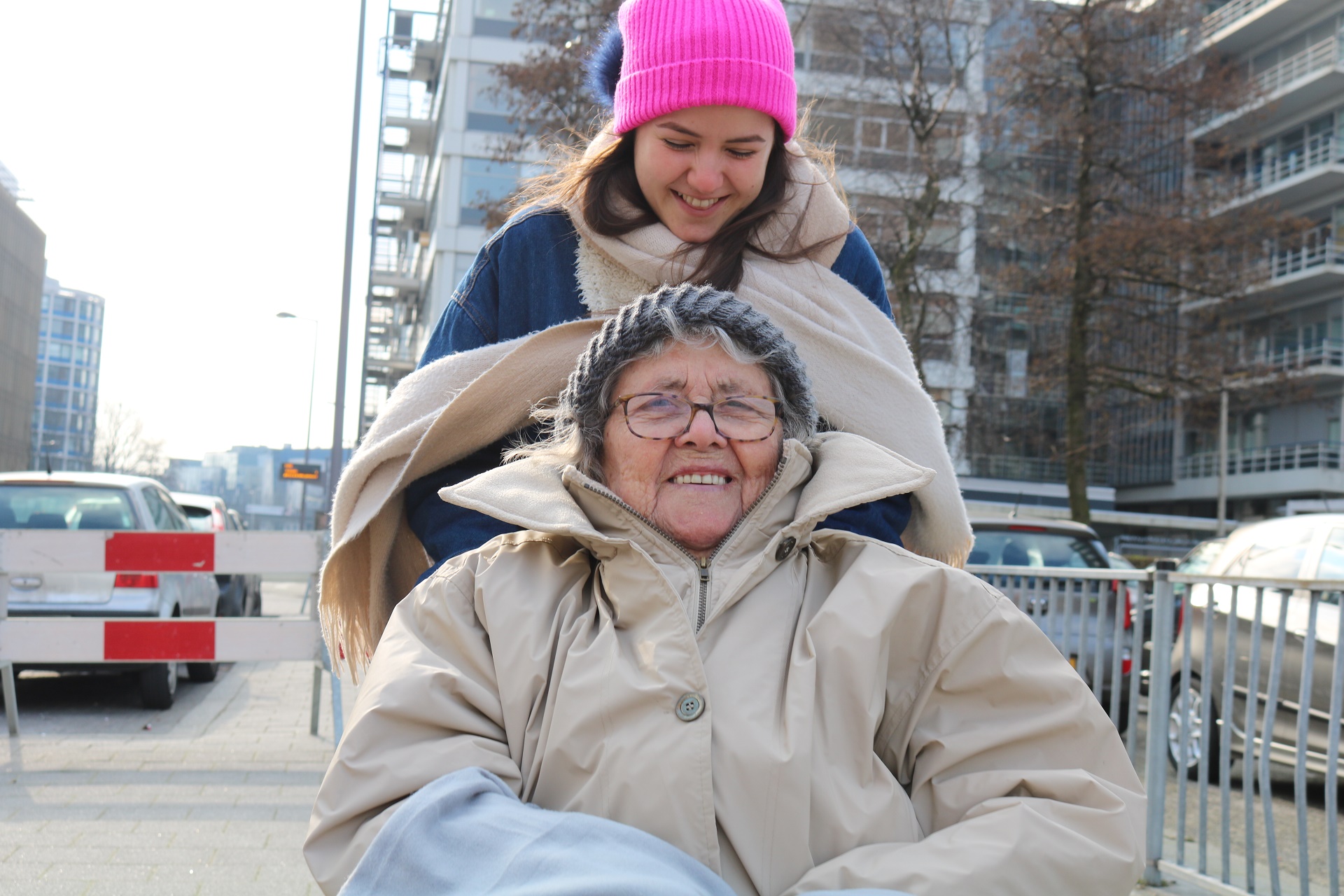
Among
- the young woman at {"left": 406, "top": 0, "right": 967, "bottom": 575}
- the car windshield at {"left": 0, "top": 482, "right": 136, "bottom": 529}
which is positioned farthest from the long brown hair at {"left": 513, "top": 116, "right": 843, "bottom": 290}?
the car windshield at {"left": 0, "top": 482, "right": 136, "bottom": 529}

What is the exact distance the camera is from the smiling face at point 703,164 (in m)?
2.61

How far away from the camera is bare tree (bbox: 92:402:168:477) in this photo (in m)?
75.9

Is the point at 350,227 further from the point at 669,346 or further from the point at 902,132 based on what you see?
the point at 669,346

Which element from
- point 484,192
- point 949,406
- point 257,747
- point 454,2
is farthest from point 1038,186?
point 257,747

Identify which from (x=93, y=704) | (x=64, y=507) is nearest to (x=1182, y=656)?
(x=93, y=704)

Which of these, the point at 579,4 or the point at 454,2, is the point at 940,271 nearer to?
the point at 579,4

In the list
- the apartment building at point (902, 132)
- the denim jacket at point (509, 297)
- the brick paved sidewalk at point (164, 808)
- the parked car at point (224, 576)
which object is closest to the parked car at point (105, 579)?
the brick paved sidewalk at point (164, 808)

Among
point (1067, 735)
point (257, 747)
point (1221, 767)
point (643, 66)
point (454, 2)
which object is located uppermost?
point (454, 2)

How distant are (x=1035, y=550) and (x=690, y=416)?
7119mm

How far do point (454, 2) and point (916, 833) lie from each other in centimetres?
3920

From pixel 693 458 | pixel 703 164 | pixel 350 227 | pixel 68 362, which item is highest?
pixel 68 362

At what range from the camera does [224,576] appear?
11633mm

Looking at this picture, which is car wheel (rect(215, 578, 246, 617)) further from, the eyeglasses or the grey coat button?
the grey coat button

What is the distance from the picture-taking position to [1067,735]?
74.0 inches
